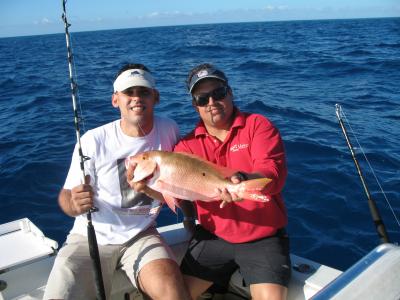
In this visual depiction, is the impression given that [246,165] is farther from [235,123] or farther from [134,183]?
[134,183]

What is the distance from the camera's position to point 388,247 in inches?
85.5

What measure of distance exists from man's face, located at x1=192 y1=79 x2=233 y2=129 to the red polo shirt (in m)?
0.12

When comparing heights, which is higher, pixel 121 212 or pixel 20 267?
pixel 121 212

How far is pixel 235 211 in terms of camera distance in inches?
134

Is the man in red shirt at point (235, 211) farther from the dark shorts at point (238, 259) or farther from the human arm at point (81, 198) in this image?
the human arm at point (81, 198)

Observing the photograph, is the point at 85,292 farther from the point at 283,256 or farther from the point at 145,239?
the point at 283,256

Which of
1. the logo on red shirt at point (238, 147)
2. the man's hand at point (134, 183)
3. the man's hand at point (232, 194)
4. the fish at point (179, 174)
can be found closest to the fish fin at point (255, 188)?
the man's hand at point (232, 194)

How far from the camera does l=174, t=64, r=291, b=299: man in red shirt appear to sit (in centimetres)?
322

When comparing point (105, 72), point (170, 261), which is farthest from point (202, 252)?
point (105, 72)

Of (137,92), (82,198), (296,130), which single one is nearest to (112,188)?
(82,198)

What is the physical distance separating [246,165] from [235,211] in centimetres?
40

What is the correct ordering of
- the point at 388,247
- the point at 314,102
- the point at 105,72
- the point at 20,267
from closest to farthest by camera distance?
the point at 388,247
the point at 20,267
the point at 314,102
the point at 105,72

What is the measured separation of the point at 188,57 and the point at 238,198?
22.3 meters

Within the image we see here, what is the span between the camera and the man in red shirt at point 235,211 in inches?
127
